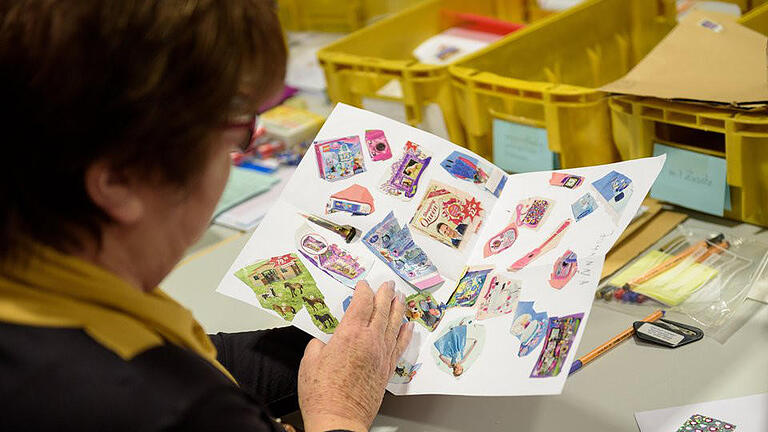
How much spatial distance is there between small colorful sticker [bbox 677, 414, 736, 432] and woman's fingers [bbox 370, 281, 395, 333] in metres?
0.38

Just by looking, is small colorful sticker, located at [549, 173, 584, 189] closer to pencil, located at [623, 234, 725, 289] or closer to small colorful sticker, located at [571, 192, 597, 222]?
small colorful sticker, located at [571, 192, 597, 222]

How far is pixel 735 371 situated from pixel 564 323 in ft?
0.84

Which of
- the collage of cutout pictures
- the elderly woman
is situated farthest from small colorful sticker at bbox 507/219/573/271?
the elderly woman

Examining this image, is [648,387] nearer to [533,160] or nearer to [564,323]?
[564,323]

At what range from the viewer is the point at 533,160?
4.88ft

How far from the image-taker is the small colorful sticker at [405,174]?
1.22 m

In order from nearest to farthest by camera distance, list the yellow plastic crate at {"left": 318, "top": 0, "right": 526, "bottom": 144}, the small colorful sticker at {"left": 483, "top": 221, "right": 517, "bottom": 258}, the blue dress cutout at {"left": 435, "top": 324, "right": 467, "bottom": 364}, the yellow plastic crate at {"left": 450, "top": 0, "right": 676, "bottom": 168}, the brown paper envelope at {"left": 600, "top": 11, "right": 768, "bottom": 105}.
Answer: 1. the blue dress cutout at {"left": 435, "top": 324, "right": 467, "bottom": 364}
2. the small colorful sticker at {"left": 483, "top": 221, "right": 517, "bottom": 258}
3. the brown paper envelope at {"left": 600, "top": 11, "right": 768, "bottom": 105}
4. the yellow plastic crate at {"left": 450, "top": 0, "right": 676, "bottom": 168}
5. the yellow plastic crate at {"left": 318, "top": 0, "right": 526, "bottom": 144}

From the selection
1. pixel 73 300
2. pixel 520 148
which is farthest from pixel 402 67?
pixel 73 300

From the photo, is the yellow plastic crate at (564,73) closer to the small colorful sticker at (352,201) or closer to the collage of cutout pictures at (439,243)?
the collage of cutout pictures at (439,243)

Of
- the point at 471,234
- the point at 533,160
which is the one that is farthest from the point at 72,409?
the point at 533,160

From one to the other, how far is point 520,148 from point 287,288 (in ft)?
1.89

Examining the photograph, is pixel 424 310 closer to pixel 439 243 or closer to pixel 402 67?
pixel 439 243

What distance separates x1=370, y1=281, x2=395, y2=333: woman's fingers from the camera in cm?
107

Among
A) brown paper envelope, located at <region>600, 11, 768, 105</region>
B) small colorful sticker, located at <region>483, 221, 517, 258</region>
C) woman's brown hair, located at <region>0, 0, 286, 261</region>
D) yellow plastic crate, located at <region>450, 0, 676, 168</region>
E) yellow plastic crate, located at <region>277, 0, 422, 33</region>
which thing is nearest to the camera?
woman's brown hair, located at <region>0, 0, 286, 261</region>
